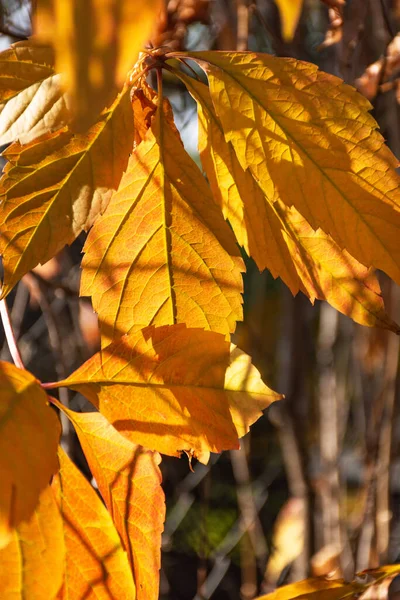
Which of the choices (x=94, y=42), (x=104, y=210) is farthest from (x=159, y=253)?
(x=94, y=42)

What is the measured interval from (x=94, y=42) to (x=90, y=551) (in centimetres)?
35

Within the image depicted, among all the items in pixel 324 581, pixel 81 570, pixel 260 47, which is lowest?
pixel 324 581

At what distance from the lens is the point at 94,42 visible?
0.20 metres

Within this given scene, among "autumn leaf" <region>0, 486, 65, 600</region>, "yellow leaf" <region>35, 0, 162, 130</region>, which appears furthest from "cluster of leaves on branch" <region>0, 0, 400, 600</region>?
"yellow leaf" <region>35, 0, 162, 130</region>

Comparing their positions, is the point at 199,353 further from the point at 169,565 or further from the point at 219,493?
the point at 219,493

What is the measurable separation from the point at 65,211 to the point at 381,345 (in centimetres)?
86

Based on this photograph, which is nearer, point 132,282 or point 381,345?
point 132,282

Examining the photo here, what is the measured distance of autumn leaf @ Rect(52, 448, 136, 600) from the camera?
446mm

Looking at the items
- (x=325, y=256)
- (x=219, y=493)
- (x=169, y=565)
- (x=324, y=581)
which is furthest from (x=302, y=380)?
(x=219, y=493)

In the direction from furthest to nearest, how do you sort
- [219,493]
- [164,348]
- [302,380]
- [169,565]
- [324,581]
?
[219,493] → [169,565] → [302,380] → [324,581] → [164,348]

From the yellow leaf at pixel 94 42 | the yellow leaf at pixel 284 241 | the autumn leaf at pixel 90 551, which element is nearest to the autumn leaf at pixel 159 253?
the yellow leaf at pixel 284 241

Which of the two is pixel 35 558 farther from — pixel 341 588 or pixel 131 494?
pixel 341 588

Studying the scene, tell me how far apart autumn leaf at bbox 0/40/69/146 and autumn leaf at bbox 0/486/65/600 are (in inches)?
8.6

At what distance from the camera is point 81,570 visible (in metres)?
0.45
